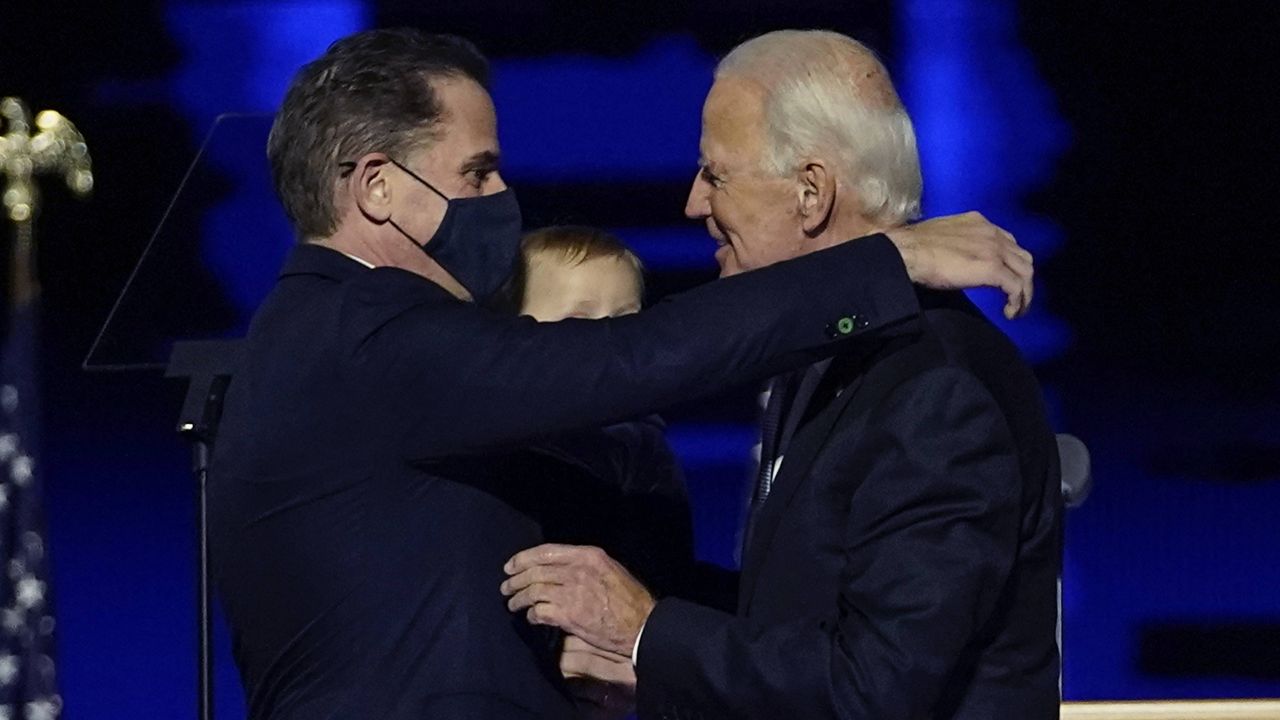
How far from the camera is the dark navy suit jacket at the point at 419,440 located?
170 centimetres

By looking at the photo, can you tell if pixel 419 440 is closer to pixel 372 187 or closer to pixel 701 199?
pixel 372 187

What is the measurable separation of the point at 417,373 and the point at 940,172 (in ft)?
7.47

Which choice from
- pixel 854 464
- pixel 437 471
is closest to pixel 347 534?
pixel 437 471

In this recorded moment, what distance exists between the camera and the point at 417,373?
1738 millimetres

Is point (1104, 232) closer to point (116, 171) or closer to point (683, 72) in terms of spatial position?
point (683, 72)

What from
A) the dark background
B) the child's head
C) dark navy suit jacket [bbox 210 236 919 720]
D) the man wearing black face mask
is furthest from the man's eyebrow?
the dark background

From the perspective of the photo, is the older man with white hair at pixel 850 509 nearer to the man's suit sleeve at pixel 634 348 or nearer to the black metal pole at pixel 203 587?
the man's suit sleeve at pixel 634 348

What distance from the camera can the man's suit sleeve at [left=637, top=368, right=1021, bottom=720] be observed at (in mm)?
1654

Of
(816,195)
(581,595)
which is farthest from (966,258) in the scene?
(581,595)

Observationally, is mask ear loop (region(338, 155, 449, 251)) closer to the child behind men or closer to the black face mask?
the black face mask

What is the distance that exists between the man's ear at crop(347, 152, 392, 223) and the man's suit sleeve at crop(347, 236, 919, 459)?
192 mm

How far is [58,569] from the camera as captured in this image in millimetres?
3924

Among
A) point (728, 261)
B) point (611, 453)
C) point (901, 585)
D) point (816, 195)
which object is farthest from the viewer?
point (611, 453)

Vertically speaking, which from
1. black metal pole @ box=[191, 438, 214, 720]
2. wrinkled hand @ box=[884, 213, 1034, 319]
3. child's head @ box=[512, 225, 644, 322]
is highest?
wrinkled hand @ box=[884, 213, 1034, 319]
